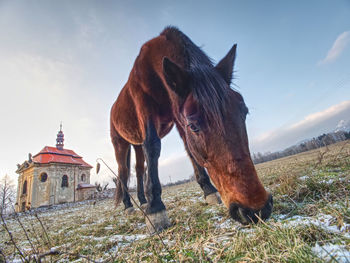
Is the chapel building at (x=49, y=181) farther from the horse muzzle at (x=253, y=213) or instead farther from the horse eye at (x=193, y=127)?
the horse muzzle at (x=253, y=213)

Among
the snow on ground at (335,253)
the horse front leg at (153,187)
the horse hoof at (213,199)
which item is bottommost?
the snow on ground at (335,253)

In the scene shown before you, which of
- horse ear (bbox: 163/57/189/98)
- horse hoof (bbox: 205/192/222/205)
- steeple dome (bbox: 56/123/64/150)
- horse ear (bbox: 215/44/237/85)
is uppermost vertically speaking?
steeple dome (bbox: 56/123/64/150)

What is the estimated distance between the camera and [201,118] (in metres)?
1.56

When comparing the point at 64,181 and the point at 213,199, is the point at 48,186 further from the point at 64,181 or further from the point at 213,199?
the point at 213,199

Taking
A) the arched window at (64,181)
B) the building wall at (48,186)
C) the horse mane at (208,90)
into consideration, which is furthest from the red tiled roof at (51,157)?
the horse mane at (208,90)

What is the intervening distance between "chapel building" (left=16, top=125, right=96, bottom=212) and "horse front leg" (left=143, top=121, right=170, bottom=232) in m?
29.4

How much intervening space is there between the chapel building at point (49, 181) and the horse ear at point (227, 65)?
99.9 ft

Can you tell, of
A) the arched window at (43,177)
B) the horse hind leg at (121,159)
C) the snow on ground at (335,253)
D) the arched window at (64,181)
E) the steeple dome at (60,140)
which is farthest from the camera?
the steeple dome at (60,140)

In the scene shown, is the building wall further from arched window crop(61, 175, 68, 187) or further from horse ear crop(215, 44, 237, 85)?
horse ear crop(215, 44, 237, 85)

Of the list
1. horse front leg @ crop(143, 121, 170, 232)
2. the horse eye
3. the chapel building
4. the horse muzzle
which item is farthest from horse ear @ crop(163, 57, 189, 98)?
the chapel building

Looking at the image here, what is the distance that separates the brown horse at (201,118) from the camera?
1.21 metres

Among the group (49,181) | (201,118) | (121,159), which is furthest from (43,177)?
(201,118)

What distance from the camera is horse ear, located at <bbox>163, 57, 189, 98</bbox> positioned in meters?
1.69

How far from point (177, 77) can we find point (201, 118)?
534 millimetres
